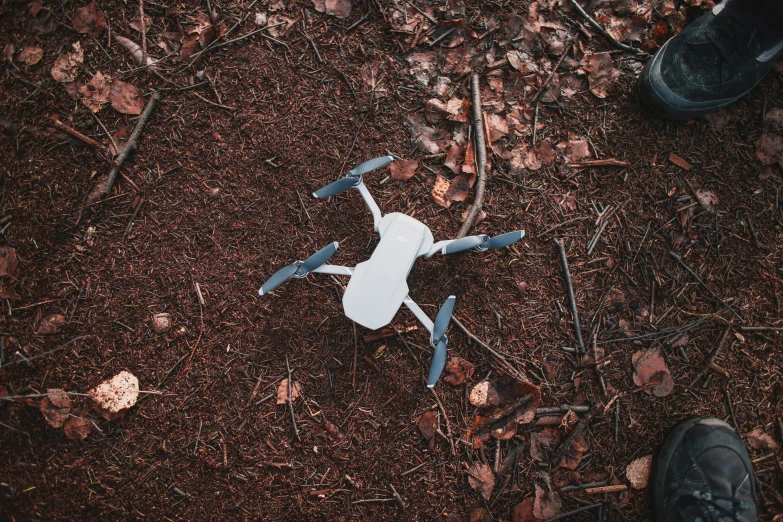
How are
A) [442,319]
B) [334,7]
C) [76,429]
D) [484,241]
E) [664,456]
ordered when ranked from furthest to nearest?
[334,7] < [664,456] < [76,429] < [484,241] < [442,319]

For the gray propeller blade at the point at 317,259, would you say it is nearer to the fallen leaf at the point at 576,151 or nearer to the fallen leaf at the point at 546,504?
the fallen leaf at the point at 576,151

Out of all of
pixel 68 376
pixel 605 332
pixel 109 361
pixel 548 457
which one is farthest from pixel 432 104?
pixel 68 376

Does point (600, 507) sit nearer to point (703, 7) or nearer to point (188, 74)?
point (703, 7)

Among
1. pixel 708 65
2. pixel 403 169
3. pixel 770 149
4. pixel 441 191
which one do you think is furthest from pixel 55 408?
pixel 770 149

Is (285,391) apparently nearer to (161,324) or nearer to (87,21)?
(161,324)

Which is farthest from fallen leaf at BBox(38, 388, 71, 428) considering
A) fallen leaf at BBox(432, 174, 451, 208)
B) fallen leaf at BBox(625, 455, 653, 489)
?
fallen leaf at BBox(625, 455, 653, 489)

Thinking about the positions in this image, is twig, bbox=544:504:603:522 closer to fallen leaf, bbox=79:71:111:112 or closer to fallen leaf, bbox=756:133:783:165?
fallen leaf, bbox=756:133:783:165
